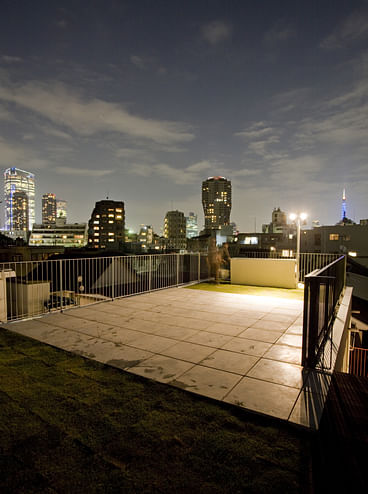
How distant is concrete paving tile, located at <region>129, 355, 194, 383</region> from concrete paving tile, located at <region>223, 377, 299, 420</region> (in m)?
0.81

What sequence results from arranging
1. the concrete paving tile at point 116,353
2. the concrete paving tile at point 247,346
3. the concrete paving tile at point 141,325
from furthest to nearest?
the concrete paving tile at point 141,325
the concrete paving tile at point 247,346
the concrete paving tile at point 116,353

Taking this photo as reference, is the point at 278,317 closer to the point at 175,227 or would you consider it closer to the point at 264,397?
the point at 264,397

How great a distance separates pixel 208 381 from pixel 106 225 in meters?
127

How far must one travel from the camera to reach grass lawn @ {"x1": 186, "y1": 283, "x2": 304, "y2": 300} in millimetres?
9609

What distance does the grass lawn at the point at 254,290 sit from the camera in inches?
378

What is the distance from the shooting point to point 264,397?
309 cm

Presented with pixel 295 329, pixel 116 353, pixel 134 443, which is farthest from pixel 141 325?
pixel 134 443

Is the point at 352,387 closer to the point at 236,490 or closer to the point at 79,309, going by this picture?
the point at 236,490

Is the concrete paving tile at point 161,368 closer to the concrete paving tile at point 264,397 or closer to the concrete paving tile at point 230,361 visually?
the concrete paving tile at point 230,361

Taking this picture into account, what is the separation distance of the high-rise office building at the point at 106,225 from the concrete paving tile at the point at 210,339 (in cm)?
11882

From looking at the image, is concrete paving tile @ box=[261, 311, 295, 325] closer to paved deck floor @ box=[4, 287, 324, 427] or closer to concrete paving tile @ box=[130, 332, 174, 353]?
paved deck floor @ box=[4, 287, 324, 427]

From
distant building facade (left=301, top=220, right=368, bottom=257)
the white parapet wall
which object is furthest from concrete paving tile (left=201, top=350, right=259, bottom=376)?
distant building facade (left=301, top=220, right=368, bottom=257)

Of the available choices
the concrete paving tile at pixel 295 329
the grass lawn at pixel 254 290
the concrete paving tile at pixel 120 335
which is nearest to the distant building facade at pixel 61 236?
the grass lawn at pixel 254 290

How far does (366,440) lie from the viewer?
7.87ft
